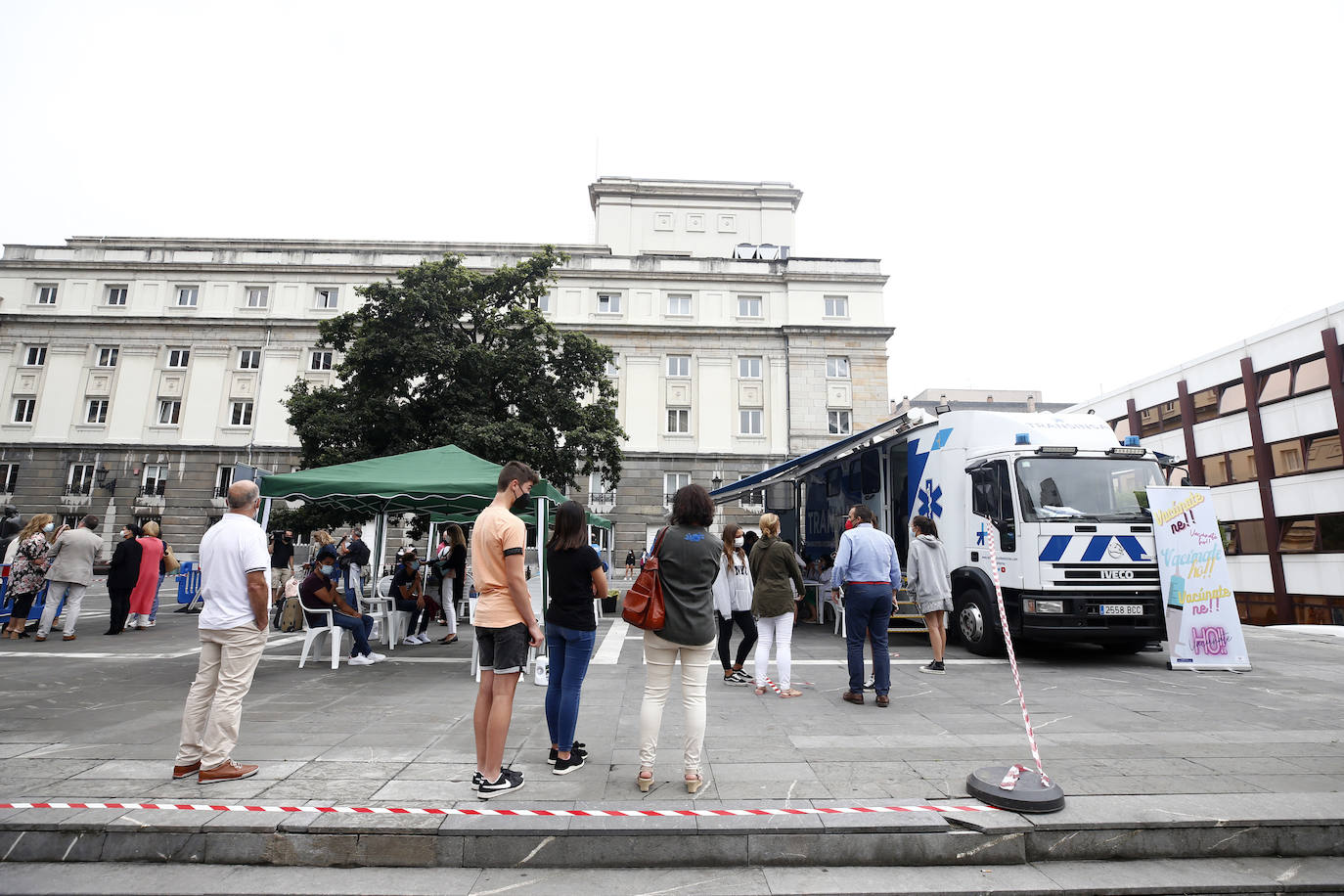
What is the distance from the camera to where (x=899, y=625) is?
12.1 metres

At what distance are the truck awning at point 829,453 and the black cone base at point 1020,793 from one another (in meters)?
4.20

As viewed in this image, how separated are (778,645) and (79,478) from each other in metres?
43.1

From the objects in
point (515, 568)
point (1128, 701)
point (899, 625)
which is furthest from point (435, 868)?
point (899, 625)

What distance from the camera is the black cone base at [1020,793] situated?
3.75 meters

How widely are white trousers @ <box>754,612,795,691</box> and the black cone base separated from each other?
2.91 metres

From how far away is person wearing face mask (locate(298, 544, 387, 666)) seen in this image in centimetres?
840

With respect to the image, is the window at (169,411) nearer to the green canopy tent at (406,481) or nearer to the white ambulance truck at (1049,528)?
the green canopy tent at (406,481)

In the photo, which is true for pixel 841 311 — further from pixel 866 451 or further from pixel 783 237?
pixel 866 451

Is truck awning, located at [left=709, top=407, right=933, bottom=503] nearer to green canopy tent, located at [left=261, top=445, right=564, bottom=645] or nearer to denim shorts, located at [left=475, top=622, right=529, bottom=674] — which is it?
green canopy tent, located at [left=261, top=445, right=564, bottom=645]

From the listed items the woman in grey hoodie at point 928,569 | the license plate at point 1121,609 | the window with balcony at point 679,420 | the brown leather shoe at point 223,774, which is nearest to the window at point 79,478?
the window with balcony at point 679,420

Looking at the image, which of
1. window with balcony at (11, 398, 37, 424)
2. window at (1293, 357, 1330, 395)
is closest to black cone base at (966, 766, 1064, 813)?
window at (1293, 357, 1330, 395)

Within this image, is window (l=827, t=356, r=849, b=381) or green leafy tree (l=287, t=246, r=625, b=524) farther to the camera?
window (l=827, t=356, r=849, b=381)

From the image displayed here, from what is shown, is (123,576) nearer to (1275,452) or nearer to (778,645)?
(778,645)

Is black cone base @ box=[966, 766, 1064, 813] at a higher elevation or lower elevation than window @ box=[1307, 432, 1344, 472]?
lower
